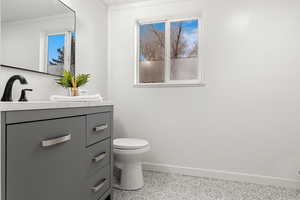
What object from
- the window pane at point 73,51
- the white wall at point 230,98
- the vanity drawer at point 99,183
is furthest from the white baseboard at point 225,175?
the window pane at point 73,51

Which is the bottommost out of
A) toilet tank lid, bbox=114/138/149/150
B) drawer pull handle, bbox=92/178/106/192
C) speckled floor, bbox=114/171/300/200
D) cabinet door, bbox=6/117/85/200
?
speckled floor, bbox=114/171/300/200

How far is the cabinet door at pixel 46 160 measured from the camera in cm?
79

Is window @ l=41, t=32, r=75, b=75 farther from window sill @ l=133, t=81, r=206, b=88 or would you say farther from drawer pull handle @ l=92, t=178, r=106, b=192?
drawer pull handle @ l=92, t=178, r=106, b=192

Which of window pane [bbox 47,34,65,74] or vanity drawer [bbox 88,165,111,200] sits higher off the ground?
window pane [bbox 47,34,65,74]

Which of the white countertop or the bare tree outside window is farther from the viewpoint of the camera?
the bare tree outside window

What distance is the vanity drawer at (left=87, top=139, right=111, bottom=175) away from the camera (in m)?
1.28

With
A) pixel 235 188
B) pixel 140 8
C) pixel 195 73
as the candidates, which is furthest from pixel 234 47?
pixel 235 188

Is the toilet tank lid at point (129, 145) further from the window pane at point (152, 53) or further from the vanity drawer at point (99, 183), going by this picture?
the window pane at point (152, 53)

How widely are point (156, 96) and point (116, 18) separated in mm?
1176

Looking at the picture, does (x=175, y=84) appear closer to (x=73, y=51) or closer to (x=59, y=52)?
(x=73, y=51)

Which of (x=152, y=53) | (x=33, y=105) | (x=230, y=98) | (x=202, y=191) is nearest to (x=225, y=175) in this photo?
(x=202, y=191)

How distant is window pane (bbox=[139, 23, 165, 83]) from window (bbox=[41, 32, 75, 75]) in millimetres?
932

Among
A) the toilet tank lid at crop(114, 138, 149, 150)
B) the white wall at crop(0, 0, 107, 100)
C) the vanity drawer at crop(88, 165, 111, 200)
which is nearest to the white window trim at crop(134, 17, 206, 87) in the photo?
the white wall at crop(0, 0, 107, 100)

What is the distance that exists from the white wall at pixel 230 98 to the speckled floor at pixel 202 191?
15cm
